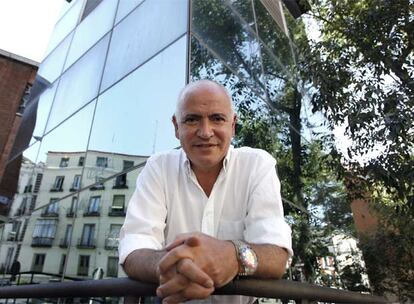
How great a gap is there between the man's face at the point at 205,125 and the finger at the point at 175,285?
2.59 ft

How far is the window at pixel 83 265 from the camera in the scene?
176 inches

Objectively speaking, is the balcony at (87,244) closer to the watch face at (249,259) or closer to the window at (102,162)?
the window at (102,162)

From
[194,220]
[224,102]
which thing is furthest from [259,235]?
[224,102]

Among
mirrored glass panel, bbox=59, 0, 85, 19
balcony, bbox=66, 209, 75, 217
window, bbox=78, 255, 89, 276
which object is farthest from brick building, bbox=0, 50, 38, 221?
window, bbox=78, 255, 89, 276

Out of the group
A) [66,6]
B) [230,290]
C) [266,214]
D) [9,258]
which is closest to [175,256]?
[230,290]

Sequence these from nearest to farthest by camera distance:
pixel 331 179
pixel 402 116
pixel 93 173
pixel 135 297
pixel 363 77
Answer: pixel 135 297 → pixel 402 116 → pixel 93 173 → pixel 363 77 → pixel 331 179

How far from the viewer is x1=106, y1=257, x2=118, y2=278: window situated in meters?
4.09

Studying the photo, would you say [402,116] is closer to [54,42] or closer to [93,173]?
[93,173]

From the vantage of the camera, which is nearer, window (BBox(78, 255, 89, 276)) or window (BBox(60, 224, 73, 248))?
window (BBox(78, 255, 89, 276))

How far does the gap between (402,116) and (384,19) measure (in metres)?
2.04

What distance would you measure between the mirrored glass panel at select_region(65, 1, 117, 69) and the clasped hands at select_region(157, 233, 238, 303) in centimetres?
689

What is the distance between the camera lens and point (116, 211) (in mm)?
4500

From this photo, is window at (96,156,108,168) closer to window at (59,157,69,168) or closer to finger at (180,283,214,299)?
window at (59,157,69,168)

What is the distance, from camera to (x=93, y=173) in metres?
5.32
